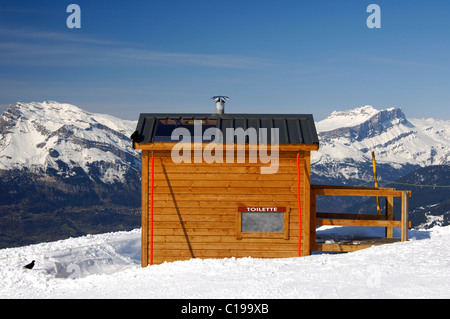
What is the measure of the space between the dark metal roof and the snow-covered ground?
4083mm

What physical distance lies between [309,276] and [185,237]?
5.35m

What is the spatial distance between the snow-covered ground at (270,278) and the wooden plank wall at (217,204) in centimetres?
122

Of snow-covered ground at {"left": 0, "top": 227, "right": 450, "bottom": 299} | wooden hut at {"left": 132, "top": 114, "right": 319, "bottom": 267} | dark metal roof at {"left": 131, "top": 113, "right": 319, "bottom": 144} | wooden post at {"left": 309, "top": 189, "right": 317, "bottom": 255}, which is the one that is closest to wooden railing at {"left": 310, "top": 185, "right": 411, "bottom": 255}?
wooden post at {"left": 309, "top": 189, "right": 317, "bottom": 255}

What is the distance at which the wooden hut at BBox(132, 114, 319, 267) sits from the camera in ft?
60.9

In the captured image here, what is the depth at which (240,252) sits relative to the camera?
61.0ft

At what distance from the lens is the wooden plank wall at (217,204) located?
18.6 meters

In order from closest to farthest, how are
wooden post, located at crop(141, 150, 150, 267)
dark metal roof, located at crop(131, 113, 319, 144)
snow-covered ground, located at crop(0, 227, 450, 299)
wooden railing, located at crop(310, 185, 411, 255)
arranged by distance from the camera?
snow-covered ground, located at crop(0, 227, 450, 299) < wooden post, located at crop(141, 150, 150, 267) < dark metal roof, located at crop(131, 113, 319, 144) < wooden railing, located at crop(310, 185, 411, 255)

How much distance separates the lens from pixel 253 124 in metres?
19.2

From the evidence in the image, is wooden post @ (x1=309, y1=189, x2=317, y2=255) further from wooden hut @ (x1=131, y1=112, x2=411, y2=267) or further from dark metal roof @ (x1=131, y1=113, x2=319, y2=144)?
dark metal roof @ (x1=131, y1=113, x2=319, y2=144)

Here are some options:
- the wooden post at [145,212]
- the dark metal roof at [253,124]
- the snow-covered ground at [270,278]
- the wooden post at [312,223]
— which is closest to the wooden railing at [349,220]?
the wooden post at [312,223]

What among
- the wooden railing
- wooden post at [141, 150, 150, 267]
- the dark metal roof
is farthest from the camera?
the wooden railing

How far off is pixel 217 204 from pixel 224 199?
0.95 feet

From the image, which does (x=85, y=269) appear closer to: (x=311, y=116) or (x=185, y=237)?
(x=185, y=237)
